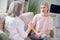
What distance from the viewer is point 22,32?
9.43 feet

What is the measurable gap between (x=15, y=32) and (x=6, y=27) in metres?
0.18

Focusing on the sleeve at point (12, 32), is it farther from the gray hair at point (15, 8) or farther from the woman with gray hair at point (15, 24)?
the gray hair at point (15, 8)

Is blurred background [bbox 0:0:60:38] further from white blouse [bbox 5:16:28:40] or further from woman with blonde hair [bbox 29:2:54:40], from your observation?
white blouse [bbox 5:16:28:40]

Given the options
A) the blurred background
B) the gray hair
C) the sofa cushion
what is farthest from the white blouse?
the blurred background

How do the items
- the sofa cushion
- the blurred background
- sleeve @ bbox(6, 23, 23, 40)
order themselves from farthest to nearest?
1. the blurred background
2. the sofa cushion
3. sleeve @ bbox(6, 23, 23, 40)

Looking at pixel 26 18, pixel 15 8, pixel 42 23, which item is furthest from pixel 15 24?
pixel 42 23

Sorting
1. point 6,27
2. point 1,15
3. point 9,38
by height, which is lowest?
point 9,38

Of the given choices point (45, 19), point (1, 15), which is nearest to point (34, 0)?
point (45, 19)

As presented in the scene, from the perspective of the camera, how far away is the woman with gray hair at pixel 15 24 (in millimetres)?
2781

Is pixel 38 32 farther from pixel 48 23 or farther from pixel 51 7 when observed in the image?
pixel 51 7

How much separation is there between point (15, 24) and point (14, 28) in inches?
2.8

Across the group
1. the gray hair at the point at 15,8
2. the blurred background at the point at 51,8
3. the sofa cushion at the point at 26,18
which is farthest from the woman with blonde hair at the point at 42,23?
the blurred background at the point at 51,8

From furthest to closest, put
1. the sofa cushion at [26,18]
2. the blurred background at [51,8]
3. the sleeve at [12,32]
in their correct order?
the blurred background at [51,8]
the sofa cushion at [26,18]
the sleeve at [12,32]

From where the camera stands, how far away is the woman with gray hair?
278 centimetres
